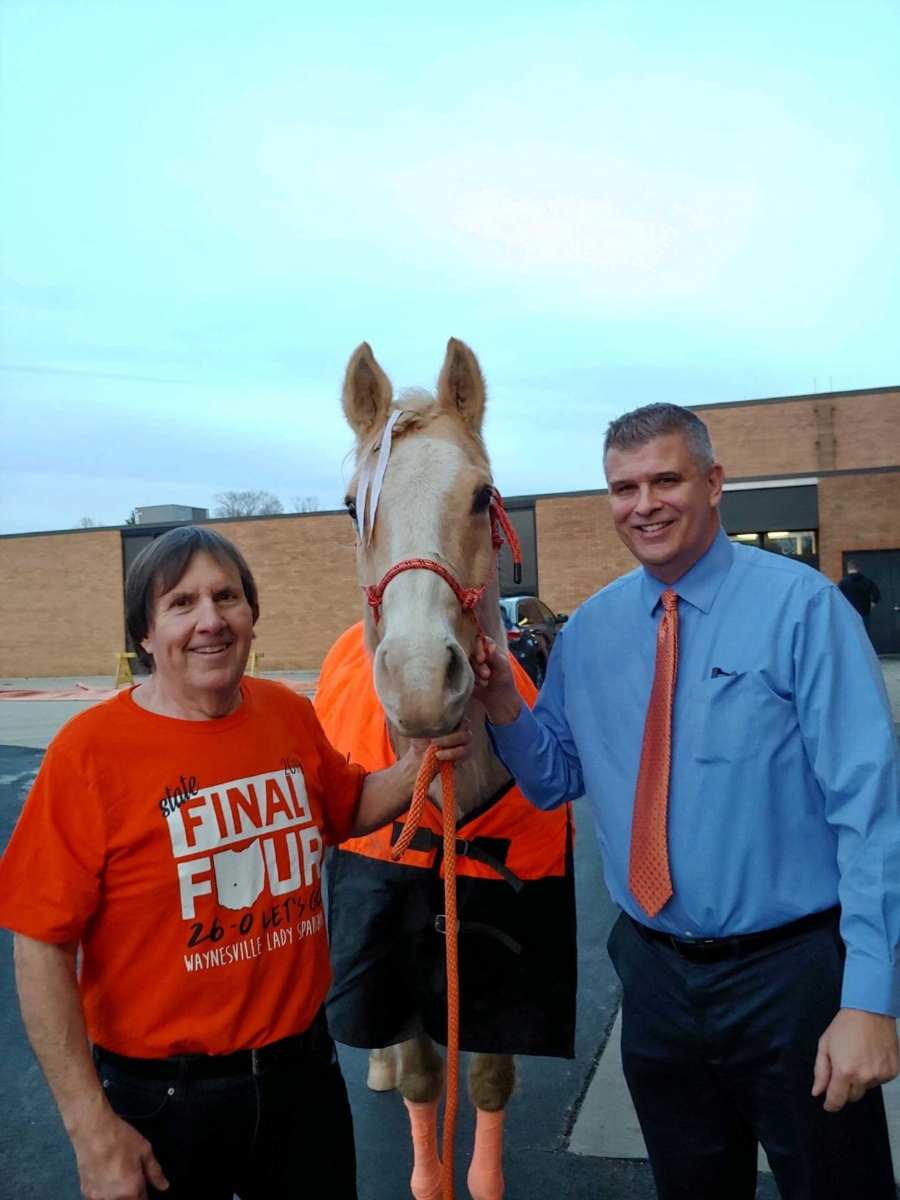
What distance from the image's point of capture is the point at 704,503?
196cm

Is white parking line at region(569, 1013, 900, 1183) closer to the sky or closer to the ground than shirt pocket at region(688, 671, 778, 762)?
closer to the ground

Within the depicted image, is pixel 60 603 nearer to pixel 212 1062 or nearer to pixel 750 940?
pixel 212 1062

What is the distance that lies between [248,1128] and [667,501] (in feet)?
5.21

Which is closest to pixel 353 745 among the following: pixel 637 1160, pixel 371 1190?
pixel 371 1190

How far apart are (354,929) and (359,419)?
155cm

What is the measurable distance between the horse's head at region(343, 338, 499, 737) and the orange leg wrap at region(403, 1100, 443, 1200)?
1709mm

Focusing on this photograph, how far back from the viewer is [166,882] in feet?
5.27

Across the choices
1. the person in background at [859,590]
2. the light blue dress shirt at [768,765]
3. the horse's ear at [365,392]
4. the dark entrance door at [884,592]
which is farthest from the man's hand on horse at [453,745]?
the dark entrance door at [884,592]

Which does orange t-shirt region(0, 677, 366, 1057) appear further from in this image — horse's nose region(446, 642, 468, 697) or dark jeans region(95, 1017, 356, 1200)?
horse's nose region(446, 642, 468, 697)

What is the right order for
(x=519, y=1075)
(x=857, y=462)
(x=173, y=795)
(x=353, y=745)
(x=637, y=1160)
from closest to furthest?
(x=173, y=795)
(x=353, y=745)
(x=637, y=1160)
(x=519, y=1075)
(x=857, y=462)

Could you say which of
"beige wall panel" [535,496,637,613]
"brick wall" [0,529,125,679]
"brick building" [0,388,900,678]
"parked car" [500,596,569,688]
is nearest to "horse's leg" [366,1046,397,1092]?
"parked car" [500,596,569,688]

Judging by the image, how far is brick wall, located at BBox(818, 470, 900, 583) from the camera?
2047cm

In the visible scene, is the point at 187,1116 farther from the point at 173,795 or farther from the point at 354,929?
the point at 354,929

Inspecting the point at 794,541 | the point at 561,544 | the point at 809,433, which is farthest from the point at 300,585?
the point at 809,433
